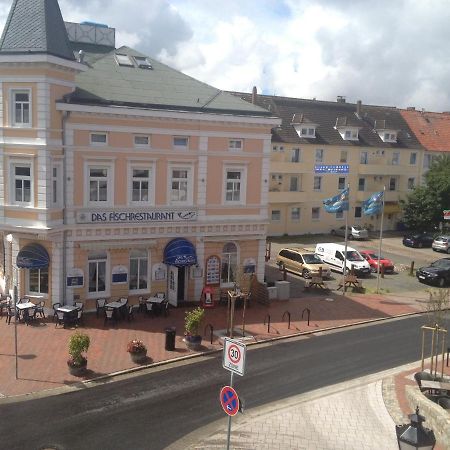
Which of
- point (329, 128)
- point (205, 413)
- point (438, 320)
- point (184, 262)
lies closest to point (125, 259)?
point (184, 262)

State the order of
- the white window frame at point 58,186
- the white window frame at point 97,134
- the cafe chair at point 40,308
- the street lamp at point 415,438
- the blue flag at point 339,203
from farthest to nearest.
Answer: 1. the blue flag at point 339,203
2. the white window frame at point 97,134
3. the cafe chair at point 40,308
4. the white window frame at point 58,186
5. the street lamp at point 415,438

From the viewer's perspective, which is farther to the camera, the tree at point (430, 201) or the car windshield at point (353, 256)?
the tree at point (430, 201)

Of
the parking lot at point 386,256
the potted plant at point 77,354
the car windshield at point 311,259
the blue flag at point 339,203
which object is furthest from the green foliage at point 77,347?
the car windshield at point 311,259

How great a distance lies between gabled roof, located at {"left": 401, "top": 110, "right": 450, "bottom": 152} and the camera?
57812 millimetres

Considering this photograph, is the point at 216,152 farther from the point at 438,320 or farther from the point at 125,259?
the point at 438,320

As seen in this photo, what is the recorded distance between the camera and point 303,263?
34625 millimetres

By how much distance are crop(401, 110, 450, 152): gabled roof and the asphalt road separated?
3902cm

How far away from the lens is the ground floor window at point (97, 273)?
81.4 feet

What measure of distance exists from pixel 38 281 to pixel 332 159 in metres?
32.6

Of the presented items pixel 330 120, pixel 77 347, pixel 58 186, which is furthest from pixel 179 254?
pixel 330 120

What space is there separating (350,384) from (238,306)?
952 cm

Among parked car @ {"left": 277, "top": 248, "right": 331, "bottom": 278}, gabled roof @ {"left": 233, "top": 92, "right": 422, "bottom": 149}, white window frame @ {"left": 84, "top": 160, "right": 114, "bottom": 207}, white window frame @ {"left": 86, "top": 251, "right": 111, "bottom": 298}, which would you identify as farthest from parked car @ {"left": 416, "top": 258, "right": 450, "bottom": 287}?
white window frame @ {"left": 84, "top": 160, "right": 114, "bottom": 207}

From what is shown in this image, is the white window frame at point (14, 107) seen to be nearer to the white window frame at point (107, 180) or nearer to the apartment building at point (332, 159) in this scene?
the white window frame at point (107, 180)

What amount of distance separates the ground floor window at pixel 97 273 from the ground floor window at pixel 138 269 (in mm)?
1266
